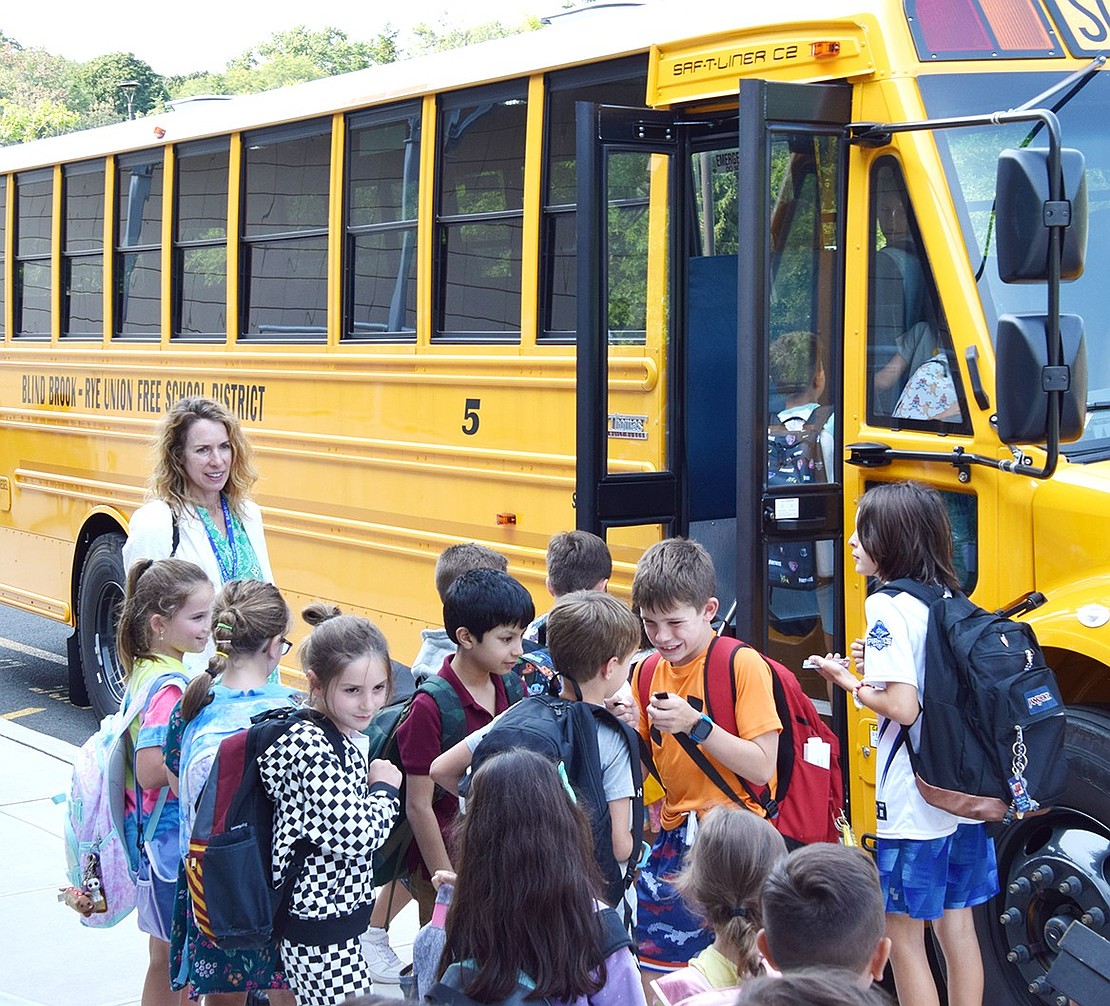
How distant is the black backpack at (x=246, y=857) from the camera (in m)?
3.10

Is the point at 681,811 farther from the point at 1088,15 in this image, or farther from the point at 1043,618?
the point at 1088,15

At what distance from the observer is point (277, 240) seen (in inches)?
286

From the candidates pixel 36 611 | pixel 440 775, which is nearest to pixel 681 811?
pixel 440 775

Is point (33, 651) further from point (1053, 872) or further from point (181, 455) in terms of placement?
point (1053, 872)

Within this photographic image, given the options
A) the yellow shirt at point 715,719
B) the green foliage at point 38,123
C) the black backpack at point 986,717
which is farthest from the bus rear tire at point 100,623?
the green foliage at point 38,123

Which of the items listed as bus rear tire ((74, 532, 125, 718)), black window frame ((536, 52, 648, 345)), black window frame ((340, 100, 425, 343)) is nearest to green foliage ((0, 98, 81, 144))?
bus rear tire ((74, 532, 125, 718))

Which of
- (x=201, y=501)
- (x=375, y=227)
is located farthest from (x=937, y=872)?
(x=375, y=227)

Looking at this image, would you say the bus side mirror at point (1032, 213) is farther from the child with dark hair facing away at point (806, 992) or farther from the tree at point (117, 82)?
the tree at point (117, 82)

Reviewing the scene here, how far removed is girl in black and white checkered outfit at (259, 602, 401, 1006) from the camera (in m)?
3.16

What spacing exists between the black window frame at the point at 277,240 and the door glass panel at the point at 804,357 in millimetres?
2902

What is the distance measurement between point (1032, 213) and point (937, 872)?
5.24 ft

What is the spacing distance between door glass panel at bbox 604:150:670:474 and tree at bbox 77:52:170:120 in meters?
59.4

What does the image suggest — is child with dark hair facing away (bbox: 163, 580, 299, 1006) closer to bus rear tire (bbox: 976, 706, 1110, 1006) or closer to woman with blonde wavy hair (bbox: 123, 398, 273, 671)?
woman with blonde wavy hair (bbox: 123, 398, 273, 671)

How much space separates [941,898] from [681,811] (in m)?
0.69
